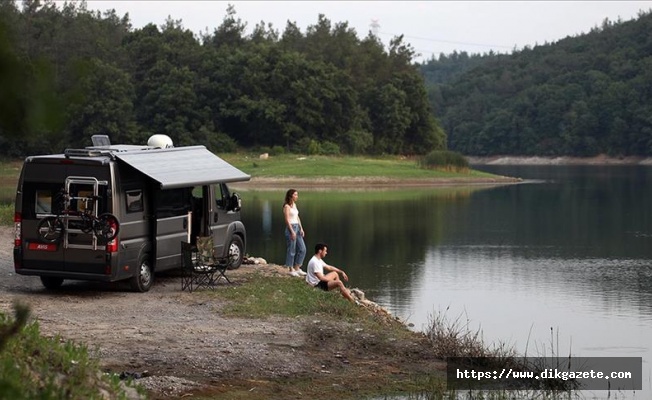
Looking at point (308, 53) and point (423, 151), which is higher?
point (308, 53)

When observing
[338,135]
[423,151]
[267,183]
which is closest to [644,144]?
[423,151]

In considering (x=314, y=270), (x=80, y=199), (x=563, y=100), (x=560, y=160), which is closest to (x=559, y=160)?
(x=560, y=160)

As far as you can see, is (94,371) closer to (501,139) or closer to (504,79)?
(501,139)

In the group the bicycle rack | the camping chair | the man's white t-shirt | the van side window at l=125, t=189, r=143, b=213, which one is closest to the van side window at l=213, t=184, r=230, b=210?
the camping chair

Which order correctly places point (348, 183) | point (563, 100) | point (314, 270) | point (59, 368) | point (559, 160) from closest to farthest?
point (59, 368), point (314, 270), point (348, 183), point (559, 160), point (563, 100)

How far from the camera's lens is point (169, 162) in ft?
59.0

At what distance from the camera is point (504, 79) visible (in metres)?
172

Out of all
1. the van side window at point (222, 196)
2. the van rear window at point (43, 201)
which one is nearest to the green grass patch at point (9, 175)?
the van side window at point (222, 196)

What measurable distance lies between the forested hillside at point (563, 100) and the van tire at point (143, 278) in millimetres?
116205

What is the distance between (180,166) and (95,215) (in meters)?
2.41

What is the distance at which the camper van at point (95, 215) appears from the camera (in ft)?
53.3

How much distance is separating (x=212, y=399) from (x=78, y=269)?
597 centimetres

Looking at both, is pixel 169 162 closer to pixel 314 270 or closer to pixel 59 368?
pixel 314 270

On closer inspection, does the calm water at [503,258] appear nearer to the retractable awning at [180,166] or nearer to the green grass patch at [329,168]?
the retractable awning at [180,166]
